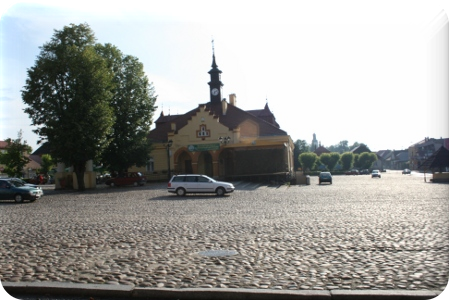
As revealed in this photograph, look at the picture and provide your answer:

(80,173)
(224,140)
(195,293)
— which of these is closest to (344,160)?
(224,140)

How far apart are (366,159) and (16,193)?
10263 cm

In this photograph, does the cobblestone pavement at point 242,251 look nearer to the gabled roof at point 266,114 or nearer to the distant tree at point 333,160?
the gabled roof at point 266,114

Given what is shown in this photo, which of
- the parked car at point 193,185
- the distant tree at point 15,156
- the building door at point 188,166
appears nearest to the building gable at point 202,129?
the building door at point 188,166

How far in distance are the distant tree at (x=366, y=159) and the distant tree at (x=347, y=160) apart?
4.44 m

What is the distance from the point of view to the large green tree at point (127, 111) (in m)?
46.7

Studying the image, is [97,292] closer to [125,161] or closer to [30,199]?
[30,199]

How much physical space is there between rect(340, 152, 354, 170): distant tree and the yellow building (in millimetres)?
58050

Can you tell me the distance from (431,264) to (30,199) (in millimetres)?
26071

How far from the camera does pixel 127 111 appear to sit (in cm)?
4716

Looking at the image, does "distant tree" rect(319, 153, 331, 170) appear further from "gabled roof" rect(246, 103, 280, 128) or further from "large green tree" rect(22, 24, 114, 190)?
"large green tree" rect(22, 24, 114, 190)

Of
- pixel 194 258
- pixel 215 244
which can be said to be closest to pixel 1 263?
pixel 194 258

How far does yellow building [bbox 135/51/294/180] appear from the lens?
49.2m

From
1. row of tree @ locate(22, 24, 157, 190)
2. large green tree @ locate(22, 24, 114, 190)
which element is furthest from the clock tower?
large green tree @ locate(22, 24, 114, 190)

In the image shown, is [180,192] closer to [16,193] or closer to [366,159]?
[16,193]
